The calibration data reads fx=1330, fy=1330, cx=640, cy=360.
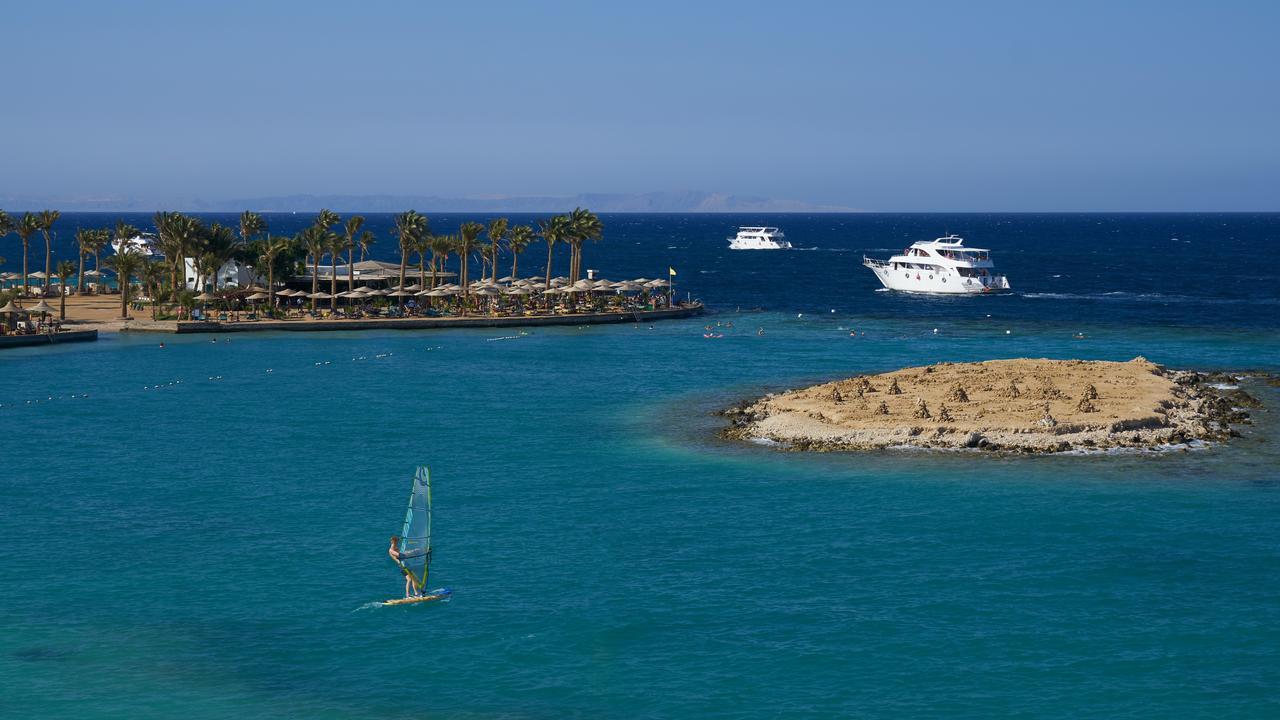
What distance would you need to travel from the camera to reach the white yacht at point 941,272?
5295 inches

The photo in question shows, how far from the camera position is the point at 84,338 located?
88938mm

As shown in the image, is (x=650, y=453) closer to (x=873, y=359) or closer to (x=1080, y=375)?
(x=1080, y=375)

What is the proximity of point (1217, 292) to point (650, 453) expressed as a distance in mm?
97509

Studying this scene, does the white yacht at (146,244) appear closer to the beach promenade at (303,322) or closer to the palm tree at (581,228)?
the beach promenade at (303,322)

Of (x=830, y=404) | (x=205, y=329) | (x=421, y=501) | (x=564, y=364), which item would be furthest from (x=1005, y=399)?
(x=205, y=329)

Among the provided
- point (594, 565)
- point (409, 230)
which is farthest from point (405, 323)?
point (594, 565)

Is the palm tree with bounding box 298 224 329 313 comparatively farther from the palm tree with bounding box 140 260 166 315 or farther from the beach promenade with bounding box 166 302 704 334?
the palm tree with bounding box 140 260 166 315

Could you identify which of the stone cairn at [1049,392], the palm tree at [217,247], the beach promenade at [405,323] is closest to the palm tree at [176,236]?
the palm tree at [217,247]

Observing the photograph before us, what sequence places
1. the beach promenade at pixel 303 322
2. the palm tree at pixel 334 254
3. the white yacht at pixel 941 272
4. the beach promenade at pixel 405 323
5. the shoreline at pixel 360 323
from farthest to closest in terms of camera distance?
the white yacht at pixel 941 272 < the palm tree at pixel 334 254 < the beach promenade at pixel 405 323 < the shoreline at pixel 360 323 < the beach promenade at pixel 303 322

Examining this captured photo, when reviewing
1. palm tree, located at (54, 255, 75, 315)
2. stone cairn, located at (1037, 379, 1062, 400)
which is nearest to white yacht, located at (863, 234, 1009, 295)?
stone cairn, located at (1037, 379, 1062, 400)

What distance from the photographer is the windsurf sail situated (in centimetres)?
3069

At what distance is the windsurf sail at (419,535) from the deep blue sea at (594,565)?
91 centimetres

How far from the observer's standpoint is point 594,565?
120 feet

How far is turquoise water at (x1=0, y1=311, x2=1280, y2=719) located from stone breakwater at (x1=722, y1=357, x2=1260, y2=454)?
191cm
